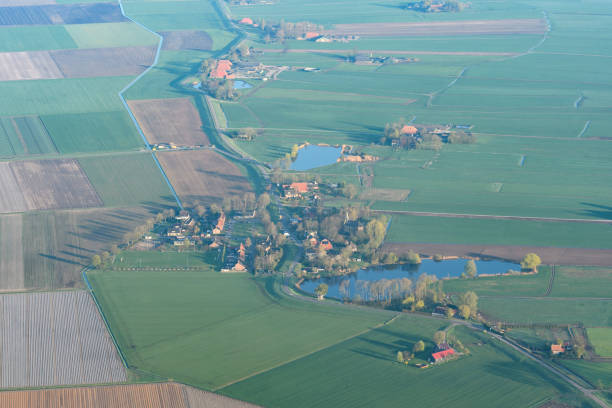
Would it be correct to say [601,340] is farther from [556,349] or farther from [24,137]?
[24,137]

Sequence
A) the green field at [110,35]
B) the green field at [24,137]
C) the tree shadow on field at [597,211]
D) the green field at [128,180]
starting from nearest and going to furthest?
1. the tree shadow on field at [597,211]
2. the green field at [128,180]
3. the green field at [24,137]
4. the green field at [110,35]

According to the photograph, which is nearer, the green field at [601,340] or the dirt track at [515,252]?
the green field at [601,340]

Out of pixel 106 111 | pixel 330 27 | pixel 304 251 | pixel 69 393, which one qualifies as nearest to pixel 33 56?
pixel 106 111

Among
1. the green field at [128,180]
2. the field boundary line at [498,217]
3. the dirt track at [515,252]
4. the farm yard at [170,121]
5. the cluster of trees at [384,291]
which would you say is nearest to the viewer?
the cluster of trees at [384,291]

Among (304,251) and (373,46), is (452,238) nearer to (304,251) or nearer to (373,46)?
(304,251)

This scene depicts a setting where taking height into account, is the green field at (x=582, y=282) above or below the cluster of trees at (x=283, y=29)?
above

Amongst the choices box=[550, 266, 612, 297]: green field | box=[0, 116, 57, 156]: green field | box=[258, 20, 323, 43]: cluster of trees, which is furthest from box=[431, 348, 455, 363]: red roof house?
box=[258, 20, 323, 43]: cluster of trees

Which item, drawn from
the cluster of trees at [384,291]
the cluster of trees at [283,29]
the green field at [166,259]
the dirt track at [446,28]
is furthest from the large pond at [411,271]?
the dirt track at [446,28]

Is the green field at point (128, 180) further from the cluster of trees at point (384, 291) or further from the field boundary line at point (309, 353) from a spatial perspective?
the field boundary line at point (309, 353)

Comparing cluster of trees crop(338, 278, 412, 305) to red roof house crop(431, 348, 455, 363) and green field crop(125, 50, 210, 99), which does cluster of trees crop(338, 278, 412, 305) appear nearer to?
red roof house crop(431, 348, 455, 363)
